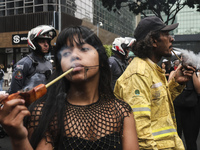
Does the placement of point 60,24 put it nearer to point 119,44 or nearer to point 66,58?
point 66,58

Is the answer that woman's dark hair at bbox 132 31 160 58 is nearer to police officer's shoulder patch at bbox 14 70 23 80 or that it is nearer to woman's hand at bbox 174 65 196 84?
woman's hand at bbox 174 65 196 84

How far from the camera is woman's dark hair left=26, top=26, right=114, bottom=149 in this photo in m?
1.35

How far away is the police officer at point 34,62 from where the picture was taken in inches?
132

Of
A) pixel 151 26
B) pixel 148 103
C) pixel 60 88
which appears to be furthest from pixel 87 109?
pixel 151 26

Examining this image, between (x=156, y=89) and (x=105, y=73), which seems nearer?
(x=105, y=73)

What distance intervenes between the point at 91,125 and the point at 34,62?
2254mm

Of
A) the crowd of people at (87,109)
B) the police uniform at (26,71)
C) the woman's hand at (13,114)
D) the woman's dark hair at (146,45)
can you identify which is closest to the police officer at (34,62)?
the police uniform at (26,71)

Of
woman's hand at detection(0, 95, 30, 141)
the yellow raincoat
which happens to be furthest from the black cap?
woman's hand at detection(0, 95, 30, 141)

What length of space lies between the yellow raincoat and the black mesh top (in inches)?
16.6

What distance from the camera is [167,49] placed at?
8.56 feet

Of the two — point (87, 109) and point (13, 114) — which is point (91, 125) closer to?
point (87, 109)

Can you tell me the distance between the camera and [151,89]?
2.25 meters

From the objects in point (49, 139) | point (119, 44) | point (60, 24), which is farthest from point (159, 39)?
point (119, 44)

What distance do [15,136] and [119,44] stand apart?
189 inches
